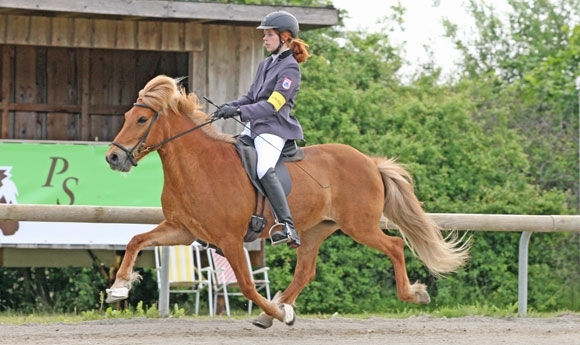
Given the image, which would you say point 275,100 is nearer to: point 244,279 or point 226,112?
point 226,112

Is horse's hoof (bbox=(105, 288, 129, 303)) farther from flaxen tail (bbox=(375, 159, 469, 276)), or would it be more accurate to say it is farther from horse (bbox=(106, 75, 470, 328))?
flaxen tail (bbox=(375, 159, 469, 276))

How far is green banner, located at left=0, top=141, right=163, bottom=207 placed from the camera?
Result: 14.5 meters

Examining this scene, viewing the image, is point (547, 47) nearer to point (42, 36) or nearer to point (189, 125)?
point (42, 36)

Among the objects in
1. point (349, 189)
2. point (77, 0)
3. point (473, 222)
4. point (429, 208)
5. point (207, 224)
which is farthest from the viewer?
point (429, 208)

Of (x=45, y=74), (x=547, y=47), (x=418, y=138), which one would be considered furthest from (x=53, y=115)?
(x=547, y=47)

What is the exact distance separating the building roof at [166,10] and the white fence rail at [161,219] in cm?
424

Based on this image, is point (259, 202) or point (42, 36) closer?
point (259, 202)

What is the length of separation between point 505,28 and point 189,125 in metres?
22.6

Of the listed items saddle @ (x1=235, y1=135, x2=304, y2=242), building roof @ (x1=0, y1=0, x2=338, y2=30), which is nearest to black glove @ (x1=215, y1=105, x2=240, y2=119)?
saddle @ (x1=235, y1=135, x2=304, y2=242)

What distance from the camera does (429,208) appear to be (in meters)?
17.3

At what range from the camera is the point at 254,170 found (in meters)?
9.19

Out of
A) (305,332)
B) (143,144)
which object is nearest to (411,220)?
(305,332)

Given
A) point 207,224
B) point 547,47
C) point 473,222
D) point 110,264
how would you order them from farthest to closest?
point 547,47 < point 110,264 < point 473,222 < point 207,224

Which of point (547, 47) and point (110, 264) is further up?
point (547, 47)
